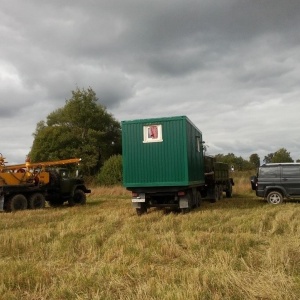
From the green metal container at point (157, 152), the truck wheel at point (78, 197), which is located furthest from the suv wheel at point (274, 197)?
the truck wheel at point (78, 197)

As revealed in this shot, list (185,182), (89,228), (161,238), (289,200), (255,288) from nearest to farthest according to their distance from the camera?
(255,288)
(161,238)
(89,228)
(185,182)
(289,200)

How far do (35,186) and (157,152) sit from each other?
7.66 metres

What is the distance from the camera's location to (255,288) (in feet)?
16.5

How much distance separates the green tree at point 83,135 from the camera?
55500 mm

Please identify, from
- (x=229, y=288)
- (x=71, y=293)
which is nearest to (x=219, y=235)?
(x=229, y=288)

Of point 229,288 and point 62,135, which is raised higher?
point 62,135

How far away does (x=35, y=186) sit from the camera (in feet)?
64.2

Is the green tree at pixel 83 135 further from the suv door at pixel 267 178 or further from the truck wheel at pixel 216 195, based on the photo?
the suv door at pixel 267 178

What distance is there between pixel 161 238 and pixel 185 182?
18.3ft

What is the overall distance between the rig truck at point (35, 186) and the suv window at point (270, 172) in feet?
29.7

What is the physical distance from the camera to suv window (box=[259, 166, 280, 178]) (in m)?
18.0

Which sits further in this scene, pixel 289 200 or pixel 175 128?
pixel 289 200

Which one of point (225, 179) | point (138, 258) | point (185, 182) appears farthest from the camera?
point (225, 179)

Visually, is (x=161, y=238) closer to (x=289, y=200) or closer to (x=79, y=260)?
(x=79, y=260)
